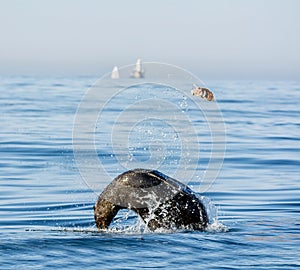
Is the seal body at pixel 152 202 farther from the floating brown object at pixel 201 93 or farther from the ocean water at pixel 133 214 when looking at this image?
the floating brown object at pixel 201 93

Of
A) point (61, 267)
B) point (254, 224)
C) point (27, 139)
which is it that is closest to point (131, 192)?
point (61, 267)

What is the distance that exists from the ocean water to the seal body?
0.24 meters

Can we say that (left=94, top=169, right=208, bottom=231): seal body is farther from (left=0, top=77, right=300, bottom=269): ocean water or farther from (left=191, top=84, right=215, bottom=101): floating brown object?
(left=191, top=84, right=215, bottom=101): floating brown object

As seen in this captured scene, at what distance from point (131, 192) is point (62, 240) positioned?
1.15m

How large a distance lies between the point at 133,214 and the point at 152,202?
9.38 feet

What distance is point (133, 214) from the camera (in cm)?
1566

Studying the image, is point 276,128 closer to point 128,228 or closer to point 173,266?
point 128,228

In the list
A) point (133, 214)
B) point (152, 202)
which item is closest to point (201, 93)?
point (133, 214)

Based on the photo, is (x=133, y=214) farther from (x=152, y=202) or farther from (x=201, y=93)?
(x=201, y=93)

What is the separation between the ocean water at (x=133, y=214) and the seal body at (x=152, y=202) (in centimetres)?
24

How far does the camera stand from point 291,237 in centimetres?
1345

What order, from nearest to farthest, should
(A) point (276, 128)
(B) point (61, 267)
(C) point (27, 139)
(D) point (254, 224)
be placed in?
(B) point (61, 267)
(D) point (254, 224)
(C) point (27, 139)
(A) point (276, 128)

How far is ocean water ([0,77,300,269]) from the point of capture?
1178cm

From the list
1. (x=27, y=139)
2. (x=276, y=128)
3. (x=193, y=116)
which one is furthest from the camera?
(x=193, y=116)
